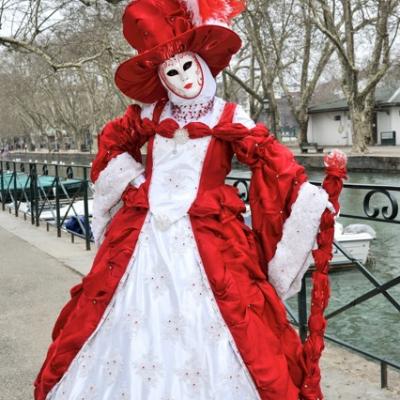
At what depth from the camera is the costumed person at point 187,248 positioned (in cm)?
186

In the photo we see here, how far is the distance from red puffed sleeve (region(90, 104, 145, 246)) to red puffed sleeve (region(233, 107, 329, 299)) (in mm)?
433

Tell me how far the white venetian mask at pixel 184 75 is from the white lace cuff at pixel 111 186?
0.33 metres

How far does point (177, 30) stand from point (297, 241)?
33.8 inches

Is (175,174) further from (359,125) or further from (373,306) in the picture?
(359,125)

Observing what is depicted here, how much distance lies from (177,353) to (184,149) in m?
0.72

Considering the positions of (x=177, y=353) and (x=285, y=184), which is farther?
(x=285, y=184)

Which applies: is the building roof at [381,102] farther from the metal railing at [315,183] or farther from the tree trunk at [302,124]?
the metal railing at [315,183]

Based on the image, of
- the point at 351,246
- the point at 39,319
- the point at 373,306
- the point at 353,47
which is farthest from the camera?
the point at 353,47

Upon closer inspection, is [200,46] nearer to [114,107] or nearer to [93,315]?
[93,315]

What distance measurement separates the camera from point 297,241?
6.55ft

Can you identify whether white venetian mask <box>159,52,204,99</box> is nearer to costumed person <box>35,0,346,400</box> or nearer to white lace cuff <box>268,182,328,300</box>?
costumed person <box>35,0,346,400</box>

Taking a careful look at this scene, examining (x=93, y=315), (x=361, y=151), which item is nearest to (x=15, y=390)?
(x=93, y=315)

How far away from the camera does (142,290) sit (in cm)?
195

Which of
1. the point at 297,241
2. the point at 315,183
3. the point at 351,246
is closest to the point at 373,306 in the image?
the point at 351,246
